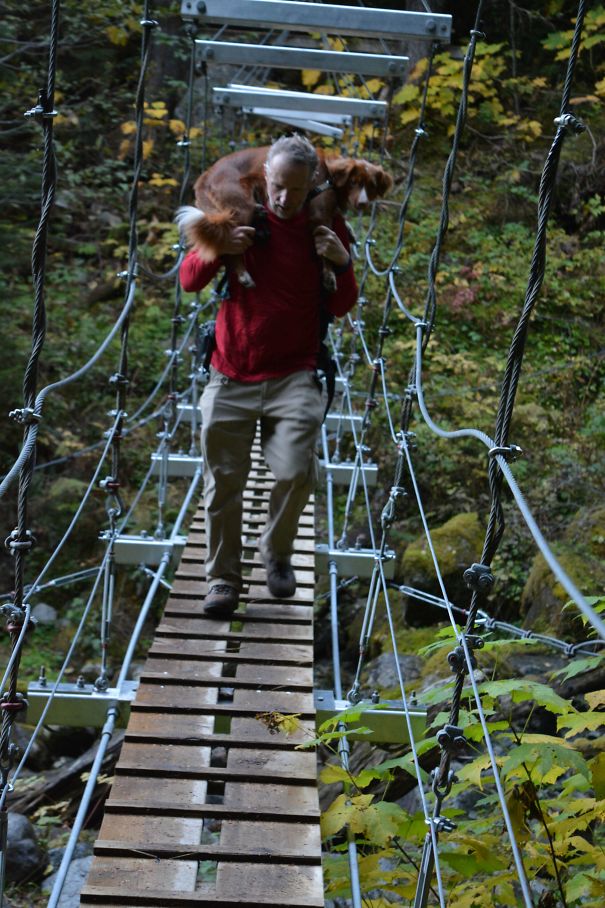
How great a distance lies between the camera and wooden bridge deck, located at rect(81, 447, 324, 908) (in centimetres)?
156

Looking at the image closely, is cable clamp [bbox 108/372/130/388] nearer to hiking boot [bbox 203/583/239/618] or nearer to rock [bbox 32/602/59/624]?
hiking boot [bbox 203/583/239/618]

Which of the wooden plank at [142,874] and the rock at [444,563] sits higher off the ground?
the wooden plank at [142,874]

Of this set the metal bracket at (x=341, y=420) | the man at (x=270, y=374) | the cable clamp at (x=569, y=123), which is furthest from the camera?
the metal bracket at (x=341, y=420)

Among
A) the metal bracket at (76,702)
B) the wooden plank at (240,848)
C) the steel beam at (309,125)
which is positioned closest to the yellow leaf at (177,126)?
the steel beam at (309,125)

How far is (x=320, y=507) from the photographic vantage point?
5.54 meters

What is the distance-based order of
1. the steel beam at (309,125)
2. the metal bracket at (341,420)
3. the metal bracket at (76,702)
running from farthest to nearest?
the steel beam at (309,125) → the metal bracket at (341,420) → the metal bracket at (76,702)

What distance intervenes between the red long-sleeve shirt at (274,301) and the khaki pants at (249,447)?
45mm

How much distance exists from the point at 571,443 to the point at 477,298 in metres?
1.96

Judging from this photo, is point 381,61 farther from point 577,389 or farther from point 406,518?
point 577,389

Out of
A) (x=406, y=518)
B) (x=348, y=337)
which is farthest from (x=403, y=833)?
(x=348, y=337)

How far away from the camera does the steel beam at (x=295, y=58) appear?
3.16m

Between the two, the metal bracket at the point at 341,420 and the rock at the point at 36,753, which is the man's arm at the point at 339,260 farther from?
the rock at the point at 36,753

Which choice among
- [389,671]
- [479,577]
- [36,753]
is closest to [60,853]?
[36,753]

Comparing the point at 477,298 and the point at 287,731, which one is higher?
the point at 287,731
